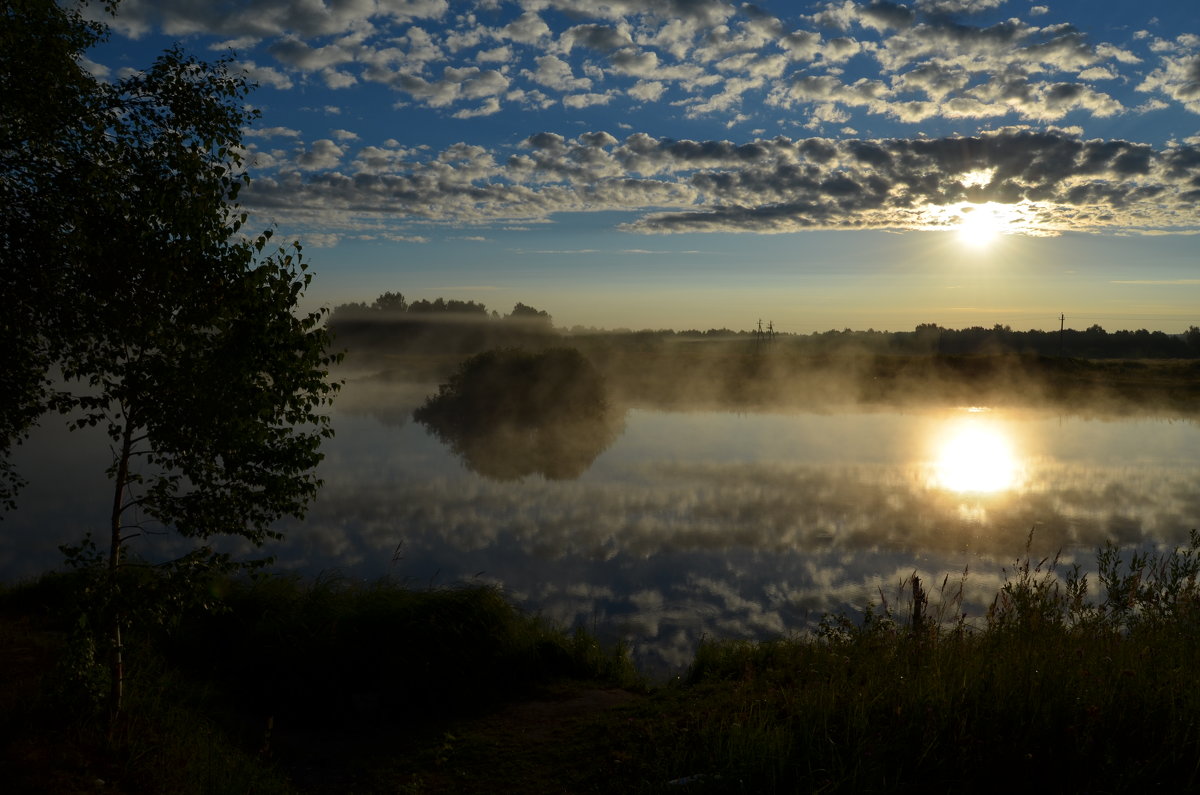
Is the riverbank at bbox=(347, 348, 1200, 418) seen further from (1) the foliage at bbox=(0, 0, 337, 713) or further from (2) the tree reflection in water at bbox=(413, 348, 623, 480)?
(1) the foliage at bbox=(0, 0, 337, 713)

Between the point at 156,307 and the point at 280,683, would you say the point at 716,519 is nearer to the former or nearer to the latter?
the point at 280,683

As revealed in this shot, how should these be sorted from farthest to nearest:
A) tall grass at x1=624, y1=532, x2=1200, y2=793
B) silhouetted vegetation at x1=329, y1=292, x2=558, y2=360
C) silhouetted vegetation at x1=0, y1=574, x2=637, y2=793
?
silhouetted vegetation at x1=329, y1=292, x2=558, y2=360 → silhouetted vegetation at x1=0, y1=574, x2=637, y2=793 → tall grass at x1=624, y1=532, x2=1200, y2=793

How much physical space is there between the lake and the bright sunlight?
21 cm

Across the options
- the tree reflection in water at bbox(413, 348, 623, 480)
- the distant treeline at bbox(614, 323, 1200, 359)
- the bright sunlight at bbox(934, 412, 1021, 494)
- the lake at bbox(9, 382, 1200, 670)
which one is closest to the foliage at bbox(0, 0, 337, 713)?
the lake at bbox(9, 382, 1200, 670)

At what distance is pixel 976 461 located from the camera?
35.6 metres

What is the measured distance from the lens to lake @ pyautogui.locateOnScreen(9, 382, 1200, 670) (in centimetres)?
1683

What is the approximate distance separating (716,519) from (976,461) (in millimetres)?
17733

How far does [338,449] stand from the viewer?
145ft

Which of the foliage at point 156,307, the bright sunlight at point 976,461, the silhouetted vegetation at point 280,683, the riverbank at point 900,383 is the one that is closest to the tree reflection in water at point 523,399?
the riverbank at point 900,383

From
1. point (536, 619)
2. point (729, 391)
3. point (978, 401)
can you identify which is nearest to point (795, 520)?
point (536, 619)

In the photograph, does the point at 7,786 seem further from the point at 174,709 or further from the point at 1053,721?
the point at 1053,721

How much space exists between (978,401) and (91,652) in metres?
74.7

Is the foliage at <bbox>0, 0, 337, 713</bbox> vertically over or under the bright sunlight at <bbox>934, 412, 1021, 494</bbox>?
over

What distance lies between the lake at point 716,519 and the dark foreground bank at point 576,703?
205cm
